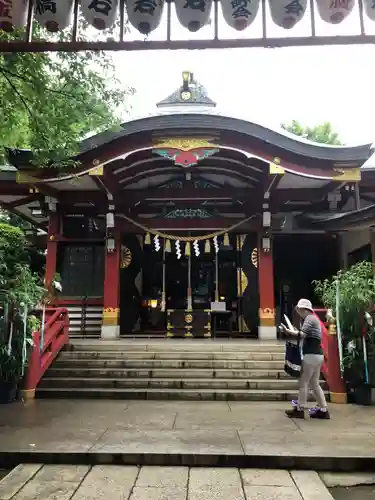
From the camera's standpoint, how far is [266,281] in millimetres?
11992

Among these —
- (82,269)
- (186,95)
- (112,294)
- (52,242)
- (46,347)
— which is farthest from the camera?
(186,95)

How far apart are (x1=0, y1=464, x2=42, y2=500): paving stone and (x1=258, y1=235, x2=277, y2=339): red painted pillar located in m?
8.13

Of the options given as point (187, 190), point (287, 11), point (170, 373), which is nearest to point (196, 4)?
point (287, 11)

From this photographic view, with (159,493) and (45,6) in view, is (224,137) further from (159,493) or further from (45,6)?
(159,493)

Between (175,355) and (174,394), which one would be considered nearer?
(174,394)

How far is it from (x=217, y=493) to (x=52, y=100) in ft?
19.4

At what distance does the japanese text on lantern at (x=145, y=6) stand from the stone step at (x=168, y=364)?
644 cm

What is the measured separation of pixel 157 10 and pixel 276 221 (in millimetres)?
8575

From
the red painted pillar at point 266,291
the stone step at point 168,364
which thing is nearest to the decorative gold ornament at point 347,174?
the red painted pillar at point 266,291

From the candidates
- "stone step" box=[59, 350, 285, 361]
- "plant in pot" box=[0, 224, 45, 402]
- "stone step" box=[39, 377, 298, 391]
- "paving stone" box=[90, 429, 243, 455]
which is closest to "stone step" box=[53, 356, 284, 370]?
"stone step" box=[59, 350, 285, 361]

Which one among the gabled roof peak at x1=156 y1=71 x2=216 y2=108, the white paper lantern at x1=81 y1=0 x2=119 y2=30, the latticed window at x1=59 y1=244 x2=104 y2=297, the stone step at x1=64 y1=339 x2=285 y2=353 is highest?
the gabled roof peak at x1=156 y1=71 x2=216 y2=108

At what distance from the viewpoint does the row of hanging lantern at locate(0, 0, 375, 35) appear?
464 cm

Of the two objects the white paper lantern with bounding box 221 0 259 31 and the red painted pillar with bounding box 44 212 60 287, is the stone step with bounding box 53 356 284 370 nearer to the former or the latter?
the red painted pillar with bounding box 44 212 60 287

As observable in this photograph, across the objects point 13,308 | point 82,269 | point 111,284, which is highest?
point 82,269
